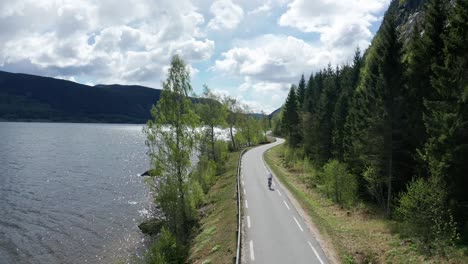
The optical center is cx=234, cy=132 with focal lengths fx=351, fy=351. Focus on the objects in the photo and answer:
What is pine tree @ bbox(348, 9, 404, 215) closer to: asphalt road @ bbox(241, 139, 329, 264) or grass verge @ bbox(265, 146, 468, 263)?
grass verge @ bbox(265, 146, 468, 263)

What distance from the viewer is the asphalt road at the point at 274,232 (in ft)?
62.0

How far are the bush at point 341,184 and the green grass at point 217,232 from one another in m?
9.73

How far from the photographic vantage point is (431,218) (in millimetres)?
18031

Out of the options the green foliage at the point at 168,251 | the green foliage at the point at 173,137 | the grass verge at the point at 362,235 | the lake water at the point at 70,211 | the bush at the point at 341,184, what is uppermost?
the green foliage at the point at 173,137

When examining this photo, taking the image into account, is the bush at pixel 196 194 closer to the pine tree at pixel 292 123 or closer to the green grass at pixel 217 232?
the green grass at pixel 217 232

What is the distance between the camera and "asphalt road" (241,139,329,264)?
18906 millimetres

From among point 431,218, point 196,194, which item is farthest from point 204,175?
point 431,218

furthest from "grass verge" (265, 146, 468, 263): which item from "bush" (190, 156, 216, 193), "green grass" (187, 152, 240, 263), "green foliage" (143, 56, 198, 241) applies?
"bush" (190, 156, 216, 193)

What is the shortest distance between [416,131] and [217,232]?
16258 millimetres

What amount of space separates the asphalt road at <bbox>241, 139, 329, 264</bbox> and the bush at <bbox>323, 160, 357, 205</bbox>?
4820mm

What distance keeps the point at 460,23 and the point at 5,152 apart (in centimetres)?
10339

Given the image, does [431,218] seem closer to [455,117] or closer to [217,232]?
[455,117]

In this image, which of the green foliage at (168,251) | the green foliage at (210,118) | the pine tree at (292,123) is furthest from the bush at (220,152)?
the green foliage at (168,251)

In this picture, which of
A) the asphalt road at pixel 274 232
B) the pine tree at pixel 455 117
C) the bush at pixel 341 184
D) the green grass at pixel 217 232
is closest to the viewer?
the pine tree at pixel 455 117
